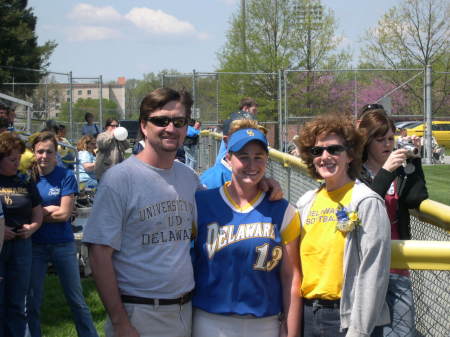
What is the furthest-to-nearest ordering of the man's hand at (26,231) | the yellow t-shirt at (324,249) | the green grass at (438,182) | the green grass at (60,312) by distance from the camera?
the green grass at (438,182) < the green grass at (60,312) < the man's hand at (26,231) < the yellow t-shirt at (324,249)

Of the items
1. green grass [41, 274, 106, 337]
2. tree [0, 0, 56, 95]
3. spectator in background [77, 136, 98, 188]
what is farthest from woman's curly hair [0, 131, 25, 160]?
tree [0, 0, 56, 95]

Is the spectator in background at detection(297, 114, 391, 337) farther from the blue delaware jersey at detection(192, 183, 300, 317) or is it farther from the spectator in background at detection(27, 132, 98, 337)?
the spectator in background at detection(27, 132, 98, 337)

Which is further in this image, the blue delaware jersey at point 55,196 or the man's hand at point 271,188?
the blue delaware jersey at point 55,196

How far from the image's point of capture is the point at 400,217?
3.35 m

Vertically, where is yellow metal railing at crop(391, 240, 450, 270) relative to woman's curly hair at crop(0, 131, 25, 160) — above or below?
below

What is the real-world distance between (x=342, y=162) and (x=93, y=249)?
4.06ft

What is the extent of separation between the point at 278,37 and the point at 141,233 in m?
31.2

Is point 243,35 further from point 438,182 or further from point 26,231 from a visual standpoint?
point 26,231

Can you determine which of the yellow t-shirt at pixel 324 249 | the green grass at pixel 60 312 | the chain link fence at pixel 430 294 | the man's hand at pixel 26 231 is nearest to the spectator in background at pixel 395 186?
the chain link fence at pixel 430 294

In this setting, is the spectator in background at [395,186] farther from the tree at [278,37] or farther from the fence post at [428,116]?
the tree at [278,37]

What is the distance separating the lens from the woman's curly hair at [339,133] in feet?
9.66

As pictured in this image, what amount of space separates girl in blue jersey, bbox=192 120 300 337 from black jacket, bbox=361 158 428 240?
1.95 feet

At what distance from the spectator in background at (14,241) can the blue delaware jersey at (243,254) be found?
246cm

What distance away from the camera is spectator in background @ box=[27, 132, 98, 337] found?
205 inches
